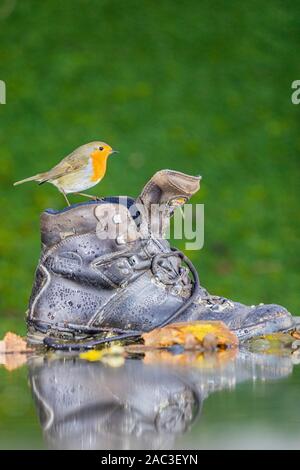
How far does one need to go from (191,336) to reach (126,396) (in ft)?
2.49

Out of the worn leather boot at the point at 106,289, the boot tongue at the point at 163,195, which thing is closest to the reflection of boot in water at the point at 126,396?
the worn leather boot at the point at 106,289

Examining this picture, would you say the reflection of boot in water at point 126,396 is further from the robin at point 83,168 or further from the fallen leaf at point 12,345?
the robin at point 83,168

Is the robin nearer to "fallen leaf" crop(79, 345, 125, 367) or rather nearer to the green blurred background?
"fallen leaf" crop(79, 345, 125, 367)

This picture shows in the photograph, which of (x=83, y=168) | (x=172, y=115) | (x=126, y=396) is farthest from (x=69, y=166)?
(x=172, y=115)

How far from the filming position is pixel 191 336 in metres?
3.22

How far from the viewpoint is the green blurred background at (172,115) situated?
738 cm

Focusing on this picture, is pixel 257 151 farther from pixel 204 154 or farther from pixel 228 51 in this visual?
pixel 228 51

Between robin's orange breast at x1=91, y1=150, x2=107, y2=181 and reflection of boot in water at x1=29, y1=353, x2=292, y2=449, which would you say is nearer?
reflection of boot in water at x1=29, y1=353, x2=292, y2=449

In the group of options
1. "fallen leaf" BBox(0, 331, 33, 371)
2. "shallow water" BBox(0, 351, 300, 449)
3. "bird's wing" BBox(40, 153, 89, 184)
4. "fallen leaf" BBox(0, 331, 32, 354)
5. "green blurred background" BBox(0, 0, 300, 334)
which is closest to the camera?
"shallow water" BBox(0, 351, 300, 449)

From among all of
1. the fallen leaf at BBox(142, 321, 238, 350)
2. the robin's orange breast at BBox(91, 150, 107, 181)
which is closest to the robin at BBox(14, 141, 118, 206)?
the robin's orange breast at BBox(91, 150, 107, 181)

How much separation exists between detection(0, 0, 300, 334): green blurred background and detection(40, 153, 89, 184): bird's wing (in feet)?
10.9

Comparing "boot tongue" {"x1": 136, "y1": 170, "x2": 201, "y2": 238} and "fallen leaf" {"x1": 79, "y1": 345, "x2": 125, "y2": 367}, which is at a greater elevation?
"boot tongue" {"x1": 136, "y1": 170, "x2": 201, "y2": 238}

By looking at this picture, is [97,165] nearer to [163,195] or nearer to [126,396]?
[163,195]

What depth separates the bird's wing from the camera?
362 centimetres
